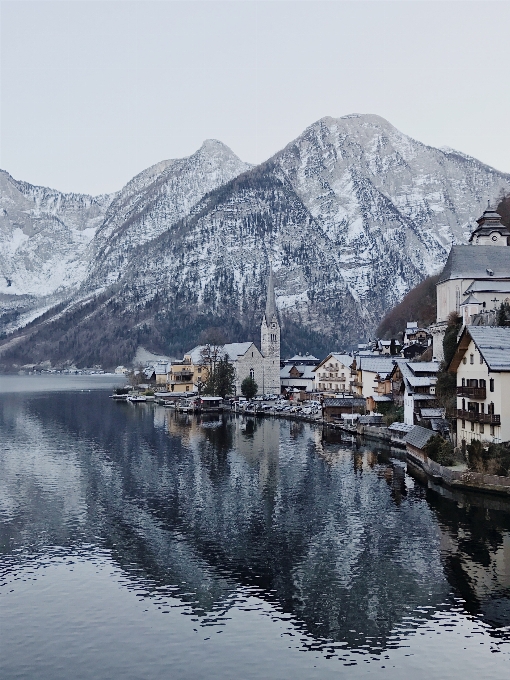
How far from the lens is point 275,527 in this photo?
3197 cm

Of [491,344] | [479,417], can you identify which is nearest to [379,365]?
[491,344]

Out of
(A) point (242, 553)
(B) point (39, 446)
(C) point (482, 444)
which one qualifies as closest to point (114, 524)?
(A) point (242, 553)

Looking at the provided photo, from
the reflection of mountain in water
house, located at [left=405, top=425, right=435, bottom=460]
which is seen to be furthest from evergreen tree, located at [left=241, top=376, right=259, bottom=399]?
house, located at [left=405, top=425, right=435, bottom=460]

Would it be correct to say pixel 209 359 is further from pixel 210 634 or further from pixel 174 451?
pixel 210 634

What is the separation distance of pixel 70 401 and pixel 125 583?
9319cm

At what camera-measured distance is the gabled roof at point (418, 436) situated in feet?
157

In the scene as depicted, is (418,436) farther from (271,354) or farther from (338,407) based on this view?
(271,354)

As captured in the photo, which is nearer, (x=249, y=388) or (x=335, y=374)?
(x=335, y=374)

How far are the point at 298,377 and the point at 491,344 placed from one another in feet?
248

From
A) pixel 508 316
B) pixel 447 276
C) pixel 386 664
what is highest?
pixel 447 276

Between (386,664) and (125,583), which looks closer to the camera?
(386,664)

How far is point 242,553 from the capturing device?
91.8ft

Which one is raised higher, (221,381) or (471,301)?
(471,301)

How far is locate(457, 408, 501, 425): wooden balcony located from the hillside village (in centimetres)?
6
